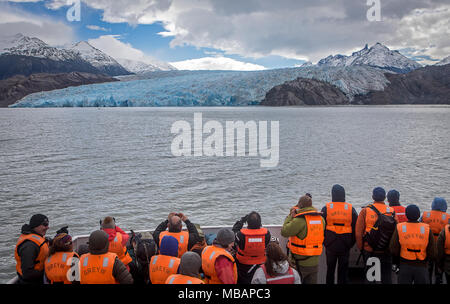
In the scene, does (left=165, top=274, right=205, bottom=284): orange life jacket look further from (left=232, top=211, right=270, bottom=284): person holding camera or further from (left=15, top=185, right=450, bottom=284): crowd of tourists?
(left=232, top=211, right=270, bottom=284): person holding camera

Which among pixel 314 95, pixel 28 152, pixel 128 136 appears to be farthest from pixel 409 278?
pixel 314 95

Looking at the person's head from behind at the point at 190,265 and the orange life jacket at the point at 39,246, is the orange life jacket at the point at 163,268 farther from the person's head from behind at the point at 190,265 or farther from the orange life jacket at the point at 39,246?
the orange life jacket at the point at 39,246

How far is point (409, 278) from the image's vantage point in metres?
3.98

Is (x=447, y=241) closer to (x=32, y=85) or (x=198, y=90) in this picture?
(x=198, y=90)

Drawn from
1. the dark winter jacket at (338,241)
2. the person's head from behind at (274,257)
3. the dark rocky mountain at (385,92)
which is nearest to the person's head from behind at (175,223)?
the person's head from behind at (274,257)

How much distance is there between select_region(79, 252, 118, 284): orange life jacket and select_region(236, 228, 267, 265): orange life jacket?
1328mm

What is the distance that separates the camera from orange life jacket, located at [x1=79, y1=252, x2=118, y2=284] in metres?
3.26

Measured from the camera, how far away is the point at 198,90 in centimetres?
6381

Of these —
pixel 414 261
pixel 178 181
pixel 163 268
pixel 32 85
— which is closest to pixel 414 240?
pixel 414 261
